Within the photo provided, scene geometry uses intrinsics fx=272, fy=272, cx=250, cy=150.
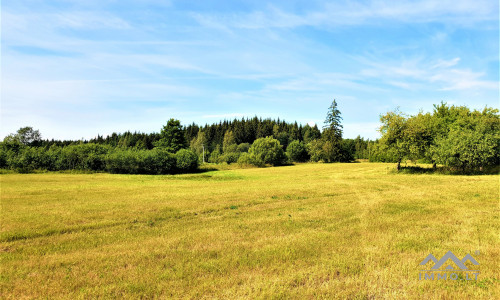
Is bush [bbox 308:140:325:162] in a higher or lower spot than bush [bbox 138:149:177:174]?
higher

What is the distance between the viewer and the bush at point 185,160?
66.8 metres

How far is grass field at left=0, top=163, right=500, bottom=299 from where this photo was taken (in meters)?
6.74

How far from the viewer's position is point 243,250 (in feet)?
30.3

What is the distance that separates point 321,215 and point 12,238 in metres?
13.8

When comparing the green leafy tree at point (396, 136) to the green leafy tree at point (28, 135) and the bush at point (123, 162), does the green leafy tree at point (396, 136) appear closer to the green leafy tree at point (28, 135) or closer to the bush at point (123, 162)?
the bush at point (123, 162)

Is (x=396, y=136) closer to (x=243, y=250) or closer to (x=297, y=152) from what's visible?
(x=243, y=250)

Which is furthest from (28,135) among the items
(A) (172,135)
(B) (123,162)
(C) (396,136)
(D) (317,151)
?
(C) (396,136)

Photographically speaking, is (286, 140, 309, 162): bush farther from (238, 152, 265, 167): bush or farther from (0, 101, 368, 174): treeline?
(238, 152, 265, 167): bush

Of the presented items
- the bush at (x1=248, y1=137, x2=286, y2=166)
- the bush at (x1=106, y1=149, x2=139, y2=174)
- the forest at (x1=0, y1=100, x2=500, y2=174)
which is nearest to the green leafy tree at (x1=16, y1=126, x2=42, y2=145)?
the forest at (x1=0, y1=100, x2=500, y2=174)

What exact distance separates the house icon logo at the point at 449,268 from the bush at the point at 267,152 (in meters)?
86.8

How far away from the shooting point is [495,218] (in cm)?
1366

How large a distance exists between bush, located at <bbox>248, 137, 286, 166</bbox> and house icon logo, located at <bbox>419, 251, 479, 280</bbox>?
285 ft

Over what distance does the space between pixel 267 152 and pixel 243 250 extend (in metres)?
88.3

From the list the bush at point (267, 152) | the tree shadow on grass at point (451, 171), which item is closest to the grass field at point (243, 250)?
the tree shadow on grass at point (451, 171)
